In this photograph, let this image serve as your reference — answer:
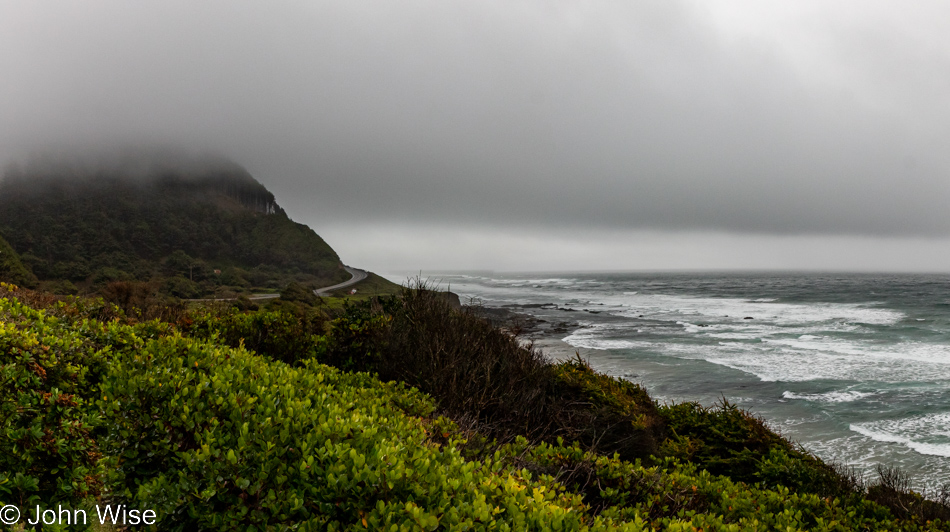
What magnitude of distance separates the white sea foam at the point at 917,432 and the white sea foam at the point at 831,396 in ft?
7.80

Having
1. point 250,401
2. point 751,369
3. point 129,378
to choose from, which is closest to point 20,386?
point 129,378

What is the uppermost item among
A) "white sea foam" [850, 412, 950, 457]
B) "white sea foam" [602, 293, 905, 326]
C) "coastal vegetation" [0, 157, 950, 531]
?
"coastal vegetation" [0, 157, 950, 531]

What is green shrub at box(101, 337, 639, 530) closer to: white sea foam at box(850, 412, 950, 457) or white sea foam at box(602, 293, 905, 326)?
white sea foam at box(850, 412, 950, 457)

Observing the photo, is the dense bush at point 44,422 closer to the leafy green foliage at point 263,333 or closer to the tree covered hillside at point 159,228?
the leafy green foliage at point 263,333

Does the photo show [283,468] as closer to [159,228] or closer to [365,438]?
[365,438]

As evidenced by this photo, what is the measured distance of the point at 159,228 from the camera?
9156 centimetres

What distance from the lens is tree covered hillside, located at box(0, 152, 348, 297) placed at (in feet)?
240

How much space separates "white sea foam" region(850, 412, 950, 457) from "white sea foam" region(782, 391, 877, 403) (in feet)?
7.80

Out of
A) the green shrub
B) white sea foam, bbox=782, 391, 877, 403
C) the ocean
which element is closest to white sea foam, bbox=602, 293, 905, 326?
the ocean

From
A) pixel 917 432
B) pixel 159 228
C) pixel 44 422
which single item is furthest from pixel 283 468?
pixel 159 228

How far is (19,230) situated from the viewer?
77375 millimetres

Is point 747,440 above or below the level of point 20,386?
below

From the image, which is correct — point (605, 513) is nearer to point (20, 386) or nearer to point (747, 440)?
point (20, 386)

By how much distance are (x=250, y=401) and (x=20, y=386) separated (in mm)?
2160
